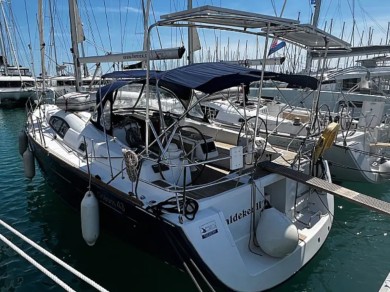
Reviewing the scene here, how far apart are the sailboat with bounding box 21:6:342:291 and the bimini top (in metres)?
0.02

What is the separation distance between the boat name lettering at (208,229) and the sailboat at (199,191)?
1 cm

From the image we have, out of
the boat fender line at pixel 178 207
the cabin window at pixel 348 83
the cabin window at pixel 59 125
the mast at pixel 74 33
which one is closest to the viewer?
the boat fender line at pixel 178 207

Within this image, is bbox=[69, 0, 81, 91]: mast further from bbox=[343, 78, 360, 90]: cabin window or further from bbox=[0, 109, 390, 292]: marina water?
bbox=[343, 78, 360, 90]: cabin window

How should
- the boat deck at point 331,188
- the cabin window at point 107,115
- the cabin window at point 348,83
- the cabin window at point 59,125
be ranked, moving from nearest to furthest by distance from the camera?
the boat deck at point 331,188 < the cabin window at point 107,115 < the cabin window at point 59,125 < the cabin window at point 348,83

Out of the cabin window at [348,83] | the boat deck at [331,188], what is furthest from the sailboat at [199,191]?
the cabin window at [348,83]

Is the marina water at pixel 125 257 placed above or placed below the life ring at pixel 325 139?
below

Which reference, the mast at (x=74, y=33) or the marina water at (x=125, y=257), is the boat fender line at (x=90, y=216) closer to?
the marina water at (x=125, y=257)

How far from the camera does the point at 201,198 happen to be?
443 centimetres

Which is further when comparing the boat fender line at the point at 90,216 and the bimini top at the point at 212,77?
the boat fender line at the point at 90,216

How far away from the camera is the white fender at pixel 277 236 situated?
429cm

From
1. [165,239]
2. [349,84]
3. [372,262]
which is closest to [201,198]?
[165,239]

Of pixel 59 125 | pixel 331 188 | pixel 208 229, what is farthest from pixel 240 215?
pixel 59 125

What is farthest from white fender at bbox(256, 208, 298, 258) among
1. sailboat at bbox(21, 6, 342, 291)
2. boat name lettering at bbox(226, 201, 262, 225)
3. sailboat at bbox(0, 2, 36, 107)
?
sailboat at bbox(0, 2, 36, 107)

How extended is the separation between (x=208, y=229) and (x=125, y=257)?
2.24 meters
